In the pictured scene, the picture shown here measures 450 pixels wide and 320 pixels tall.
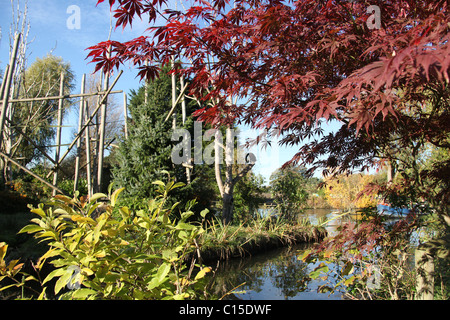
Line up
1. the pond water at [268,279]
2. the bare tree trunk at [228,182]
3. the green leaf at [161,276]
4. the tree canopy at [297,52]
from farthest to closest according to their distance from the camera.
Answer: the bare tree trunk at [228,182] < the pond water at [268,279] < the tree canopy at [297,52] < the green leaf at [161,276]

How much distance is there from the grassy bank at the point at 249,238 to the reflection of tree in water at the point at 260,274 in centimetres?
22

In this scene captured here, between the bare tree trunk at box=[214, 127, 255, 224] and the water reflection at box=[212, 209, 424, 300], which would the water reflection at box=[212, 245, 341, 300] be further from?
the bare tree trunk at box=[214, 127, 255, 224]

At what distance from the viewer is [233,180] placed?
727 cm

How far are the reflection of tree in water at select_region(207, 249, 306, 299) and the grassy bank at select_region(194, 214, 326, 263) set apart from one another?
0.73ft

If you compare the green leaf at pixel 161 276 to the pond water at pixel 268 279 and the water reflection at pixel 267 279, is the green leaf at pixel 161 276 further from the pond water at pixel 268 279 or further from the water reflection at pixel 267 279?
the water reflection at pixel 267 279

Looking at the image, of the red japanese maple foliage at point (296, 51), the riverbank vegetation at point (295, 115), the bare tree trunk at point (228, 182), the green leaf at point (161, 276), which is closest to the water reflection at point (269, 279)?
the riverbank vegetation at point (295, 115)

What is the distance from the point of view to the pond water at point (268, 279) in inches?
133

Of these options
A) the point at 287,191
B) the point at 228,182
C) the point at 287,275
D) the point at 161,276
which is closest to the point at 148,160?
the point at 228,182

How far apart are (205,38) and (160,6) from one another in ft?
1.47

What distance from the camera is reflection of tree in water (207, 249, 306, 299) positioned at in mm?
3623

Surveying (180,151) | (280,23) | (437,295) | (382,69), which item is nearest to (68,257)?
(382,69)

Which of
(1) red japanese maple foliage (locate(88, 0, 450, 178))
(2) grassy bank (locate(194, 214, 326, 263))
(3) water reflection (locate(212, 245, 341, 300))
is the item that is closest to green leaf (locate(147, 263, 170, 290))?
(1) red japanese maple foliage (locate(88, 0, 450, 178))
